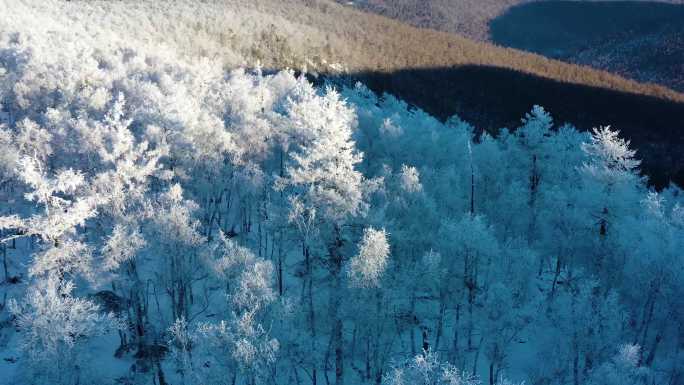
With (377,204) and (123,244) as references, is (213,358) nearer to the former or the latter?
(123,244)

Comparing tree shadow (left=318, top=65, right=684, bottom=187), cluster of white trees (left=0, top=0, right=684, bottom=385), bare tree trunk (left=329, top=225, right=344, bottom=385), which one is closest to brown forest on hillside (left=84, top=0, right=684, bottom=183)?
tree shadow (left=318, top=65, right=684, bottom=187)

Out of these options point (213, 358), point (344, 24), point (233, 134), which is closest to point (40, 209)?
point (233, 134)

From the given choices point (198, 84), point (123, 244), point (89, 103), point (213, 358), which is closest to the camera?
point (213, 358)

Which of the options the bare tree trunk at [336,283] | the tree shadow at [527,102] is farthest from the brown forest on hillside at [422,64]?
the bare tree trunk at [336,283]

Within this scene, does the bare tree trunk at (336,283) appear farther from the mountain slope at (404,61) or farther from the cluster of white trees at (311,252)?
the mountain slope at (404,61)

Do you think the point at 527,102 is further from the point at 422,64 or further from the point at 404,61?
the point at 404,61
